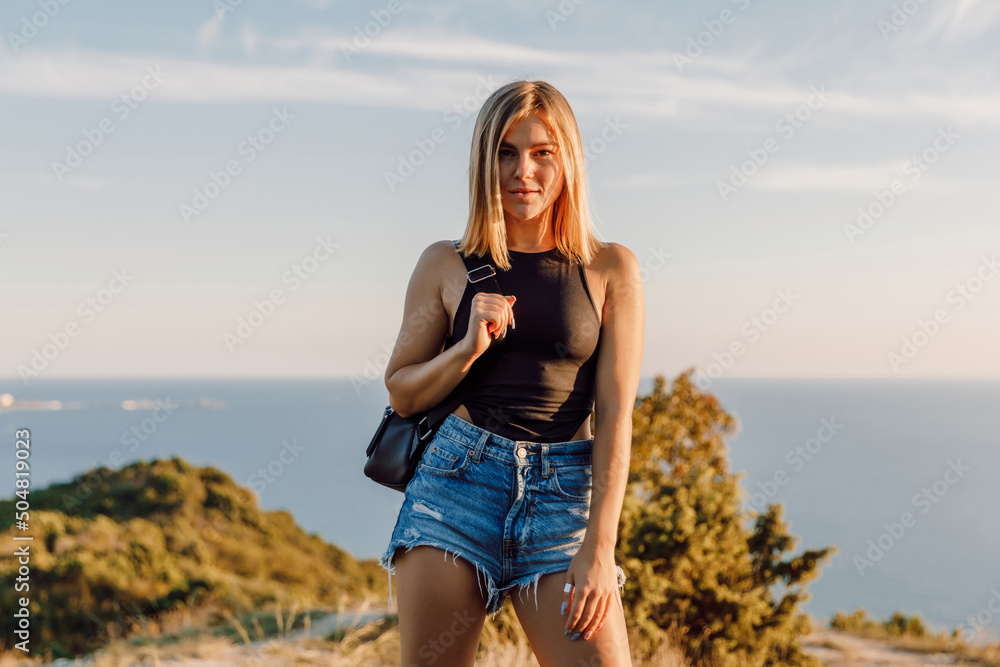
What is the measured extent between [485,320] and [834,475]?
228ft

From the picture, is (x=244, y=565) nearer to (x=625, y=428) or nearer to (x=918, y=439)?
(x=625, y=428)

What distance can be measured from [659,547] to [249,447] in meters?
101

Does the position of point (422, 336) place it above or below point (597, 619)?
above

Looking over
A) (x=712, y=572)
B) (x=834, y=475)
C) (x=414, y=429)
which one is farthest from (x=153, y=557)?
(x=834, y=475)

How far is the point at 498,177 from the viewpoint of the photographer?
1988mm

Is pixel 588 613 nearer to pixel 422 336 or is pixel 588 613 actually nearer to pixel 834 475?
pixel 422 336

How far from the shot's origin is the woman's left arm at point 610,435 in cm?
176

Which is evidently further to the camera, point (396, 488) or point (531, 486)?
point (396, 488)

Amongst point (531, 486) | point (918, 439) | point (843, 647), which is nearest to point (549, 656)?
point (531, 486)

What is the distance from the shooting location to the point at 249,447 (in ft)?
325

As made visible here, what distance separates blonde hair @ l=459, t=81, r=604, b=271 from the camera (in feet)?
6.45

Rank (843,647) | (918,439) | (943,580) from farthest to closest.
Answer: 1. (918,439)
2. (943,580)
3. (843,647)

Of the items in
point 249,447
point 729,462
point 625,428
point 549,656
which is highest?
point 249,447

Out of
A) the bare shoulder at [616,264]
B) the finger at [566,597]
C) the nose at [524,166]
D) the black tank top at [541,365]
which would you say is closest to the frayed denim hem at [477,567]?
the finger at [566,597]
